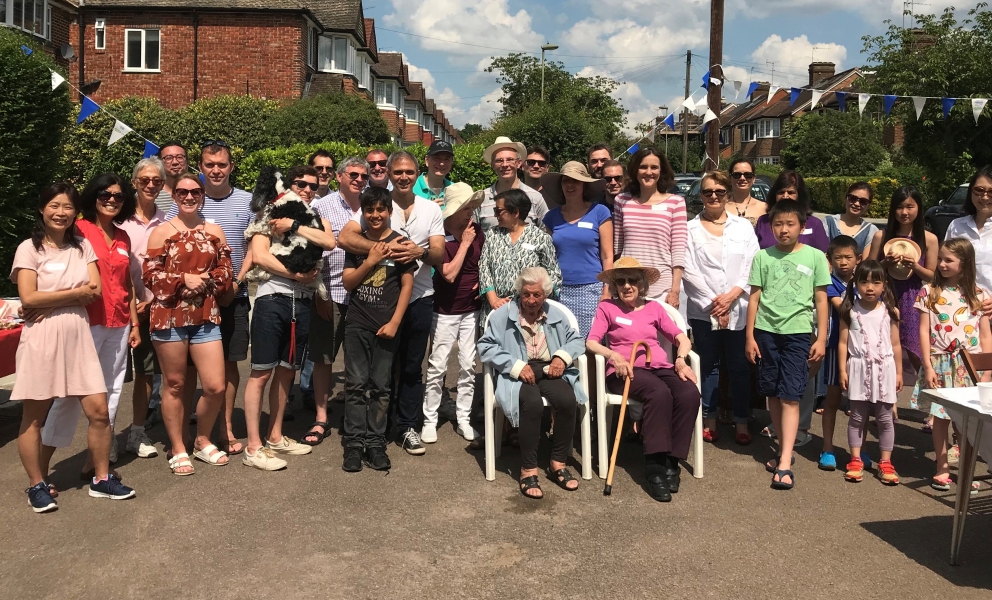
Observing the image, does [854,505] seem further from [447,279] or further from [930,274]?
[447,279]

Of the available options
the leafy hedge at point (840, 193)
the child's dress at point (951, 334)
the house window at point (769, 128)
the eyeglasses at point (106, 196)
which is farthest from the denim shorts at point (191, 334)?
the house window at point (769, 128)

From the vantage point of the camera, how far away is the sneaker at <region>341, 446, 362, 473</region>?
555 centimetres

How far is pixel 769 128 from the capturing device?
225 ft

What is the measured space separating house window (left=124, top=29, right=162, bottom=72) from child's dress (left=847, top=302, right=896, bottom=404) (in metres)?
30.0

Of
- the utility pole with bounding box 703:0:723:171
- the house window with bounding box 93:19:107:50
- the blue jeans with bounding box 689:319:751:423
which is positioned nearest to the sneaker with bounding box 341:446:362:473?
the blue jeans with bounding box 689:319:751:423

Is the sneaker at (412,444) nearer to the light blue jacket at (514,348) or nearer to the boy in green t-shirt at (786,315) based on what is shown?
the light blue jacket at (514,348)

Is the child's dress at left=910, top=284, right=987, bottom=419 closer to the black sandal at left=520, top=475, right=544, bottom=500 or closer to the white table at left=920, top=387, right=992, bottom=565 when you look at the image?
the white table at left=920, top=387, right=992, bottom=565

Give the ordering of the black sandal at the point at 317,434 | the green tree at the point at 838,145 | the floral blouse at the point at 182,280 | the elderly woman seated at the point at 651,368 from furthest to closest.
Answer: the green tree at the point at 838,145, the black sandal at the point at 317,434, the elderly woman seated at the point at 651,368, the floral blouse at the point at 182,280

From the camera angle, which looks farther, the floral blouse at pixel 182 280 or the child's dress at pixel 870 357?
the child's dress at pixel 870 357

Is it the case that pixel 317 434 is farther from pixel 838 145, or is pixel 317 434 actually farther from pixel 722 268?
pixel 838 145

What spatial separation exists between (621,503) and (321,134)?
22.0 metres

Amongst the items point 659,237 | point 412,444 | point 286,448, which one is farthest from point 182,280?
point 659,237

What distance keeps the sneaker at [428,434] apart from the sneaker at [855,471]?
2893 mm

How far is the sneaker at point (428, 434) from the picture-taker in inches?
245
